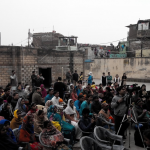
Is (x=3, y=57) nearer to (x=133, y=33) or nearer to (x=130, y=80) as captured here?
(x=130, y=80)

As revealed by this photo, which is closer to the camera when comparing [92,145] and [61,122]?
[92,145]

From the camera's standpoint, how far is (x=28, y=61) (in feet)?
53.3

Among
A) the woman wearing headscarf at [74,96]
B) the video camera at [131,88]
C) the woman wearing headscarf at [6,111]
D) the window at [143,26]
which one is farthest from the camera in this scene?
the window at [143,26]

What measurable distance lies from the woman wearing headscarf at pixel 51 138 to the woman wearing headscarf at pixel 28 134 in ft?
0.95

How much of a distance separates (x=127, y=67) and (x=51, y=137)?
2327cm

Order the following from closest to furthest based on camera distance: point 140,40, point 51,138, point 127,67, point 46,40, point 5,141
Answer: point 5,141
point 51,138
point 127,67
point 46,40
point 140,40

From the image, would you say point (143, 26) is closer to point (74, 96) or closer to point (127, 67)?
point (127, 67)

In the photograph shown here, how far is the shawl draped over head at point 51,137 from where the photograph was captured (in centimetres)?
491

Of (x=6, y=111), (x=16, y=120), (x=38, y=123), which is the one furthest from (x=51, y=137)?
(x=6, y=111)

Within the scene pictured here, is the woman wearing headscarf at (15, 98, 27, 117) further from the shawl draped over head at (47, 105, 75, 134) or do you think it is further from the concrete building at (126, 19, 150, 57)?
the concrete building at (126, 19, 150, 57)

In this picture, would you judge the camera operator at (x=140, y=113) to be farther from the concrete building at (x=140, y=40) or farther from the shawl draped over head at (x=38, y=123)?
the concrete building at (x=140, y=40)

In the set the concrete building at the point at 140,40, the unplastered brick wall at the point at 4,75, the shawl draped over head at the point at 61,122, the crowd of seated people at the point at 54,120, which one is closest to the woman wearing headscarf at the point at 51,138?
the crowd of seated people at the point at 54,120

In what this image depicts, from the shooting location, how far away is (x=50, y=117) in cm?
623

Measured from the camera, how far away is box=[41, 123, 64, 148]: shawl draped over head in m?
4.91
